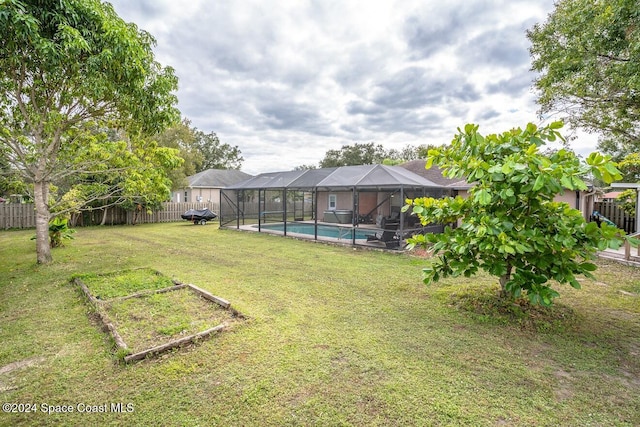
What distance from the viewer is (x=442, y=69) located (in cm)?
1067

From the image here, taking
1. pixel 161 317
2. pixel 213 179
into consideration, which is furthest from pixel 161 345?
pixel 213 179

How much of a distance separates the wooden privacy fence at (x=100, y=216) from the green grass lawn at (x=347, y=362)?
1172 centimetres

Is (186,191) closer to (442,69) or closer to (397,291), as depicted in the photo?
(442,69)

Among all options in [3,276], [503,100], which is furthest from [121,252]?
[503,100]

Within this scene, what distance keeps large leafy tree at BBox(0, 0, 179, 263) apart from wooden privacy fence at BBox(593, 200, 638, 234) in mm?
16721

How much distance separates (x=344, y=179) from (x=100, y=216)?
44.3 ft

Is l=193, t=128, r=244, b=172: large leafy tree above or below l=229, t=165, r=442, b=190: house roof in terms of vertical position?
above

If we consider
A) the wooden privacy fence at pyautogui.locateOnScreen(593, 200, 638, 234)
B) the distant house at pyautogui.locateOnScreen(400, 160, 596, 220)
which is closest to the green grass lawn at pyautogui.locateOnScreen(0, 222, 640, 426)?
the distant house at pyautogui.locateOnScreen(400, 160, 596, 220)

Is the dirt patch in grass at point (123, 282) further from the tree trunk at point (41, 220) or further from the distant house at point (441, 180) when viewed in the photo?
the distant house at point (441, 180)

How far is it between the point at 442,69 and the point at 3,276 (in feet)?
43.7

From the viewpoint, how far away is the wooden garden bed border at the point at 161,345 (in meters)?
2.84

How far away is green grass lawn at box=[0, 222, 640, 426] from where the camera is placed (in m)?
2.12

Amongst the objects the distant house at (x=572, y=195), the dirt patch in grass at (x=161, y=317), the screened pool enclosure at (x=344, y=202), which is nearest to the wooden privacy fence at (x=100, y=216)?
the screened pool enclosure at (x=344, y=202)

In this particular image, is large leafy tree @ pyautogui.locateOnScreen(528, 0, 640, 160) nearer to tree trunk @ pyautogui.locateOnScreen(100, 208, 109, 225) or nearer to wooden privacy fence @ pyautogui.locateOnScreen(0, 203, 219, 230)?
wooden privacy fence @ pyautogui.locateOnScreen(0, 203, 219, 230)
